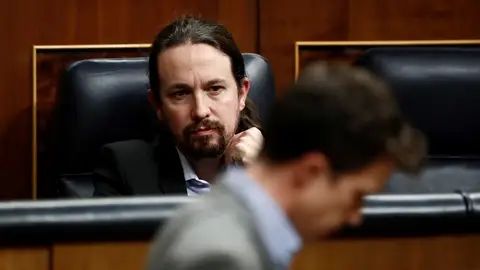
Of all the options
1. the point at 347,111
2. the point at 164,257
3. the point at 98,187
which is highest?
the point at 347,111

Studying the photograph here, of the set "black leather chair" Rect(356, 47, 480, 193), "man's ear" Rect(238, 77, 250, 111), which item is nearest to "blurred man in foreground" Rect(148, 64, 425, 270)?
"man's ear" Rect(238, 77, 250, 111)

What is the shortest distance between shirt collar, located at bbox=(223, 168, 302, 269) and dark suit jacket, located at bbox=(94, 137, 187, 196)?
931 millimetres

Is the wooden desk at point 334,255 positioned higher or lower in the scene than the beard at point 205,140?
lower

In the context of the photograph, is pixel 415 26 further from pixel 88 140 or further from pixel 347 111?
pixel 347 111

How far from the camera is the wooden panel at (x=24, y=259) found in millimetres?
1305

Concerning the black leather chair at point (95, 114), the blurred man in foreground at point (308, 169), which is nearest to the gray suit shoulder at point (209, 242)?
the blurred man in foreground at point (308, 169)

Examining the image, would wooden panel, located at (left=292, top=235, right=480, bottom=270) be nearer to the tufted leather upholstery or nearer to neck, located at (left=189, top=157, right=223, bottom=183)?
the tufted leather upholstery

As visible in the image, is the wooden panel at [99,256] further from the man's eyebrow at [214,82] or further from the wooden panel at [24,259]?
the man's eyebrow at [214,82]

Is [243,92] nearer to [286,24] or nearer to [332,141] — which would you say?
[286,24]

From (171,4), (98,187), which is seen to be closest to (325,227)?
(98,187)

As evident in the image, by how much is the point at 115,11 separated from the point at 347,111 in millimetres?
1830

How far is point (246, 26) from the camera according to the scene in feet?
8.61

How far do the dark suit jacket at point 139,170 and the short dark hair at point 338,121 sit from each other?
94 cm

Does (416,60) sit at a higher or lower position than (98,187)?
higher
